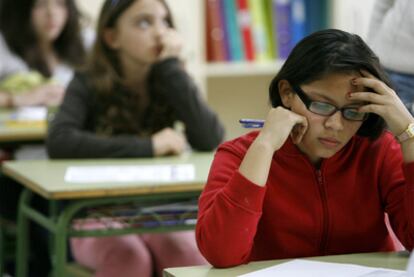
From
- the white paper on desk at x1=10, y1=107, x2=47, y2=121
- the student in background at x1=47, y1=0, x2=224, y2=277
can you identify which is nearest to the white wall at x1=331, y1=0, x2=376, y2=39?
the white paper on desk at x1=10, y1=107, x2=47, y2=121

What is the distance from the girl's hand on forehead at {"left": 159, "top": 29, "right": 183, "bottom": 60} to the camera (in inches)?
116

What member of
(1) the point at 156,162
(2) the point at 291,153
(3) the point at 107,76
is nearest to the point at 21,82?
(3) the point at 107,76

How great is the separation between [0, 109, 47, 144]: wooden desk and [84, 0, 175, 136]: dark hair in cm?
44

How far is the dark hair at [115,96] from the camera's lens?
2.88 meters

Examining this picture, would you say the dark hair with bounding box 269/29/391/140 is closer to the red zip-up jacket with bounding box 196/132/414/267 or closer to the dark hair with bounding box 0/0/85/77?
the red zip-up jacket with bounding box 196/132/414/267

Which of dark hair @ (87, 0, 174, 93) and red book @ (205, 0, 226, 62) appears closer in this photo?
dark hair @ (87, 0, 174, 93)

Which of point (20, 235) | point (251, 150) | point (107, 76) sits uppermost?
point (251, 150)

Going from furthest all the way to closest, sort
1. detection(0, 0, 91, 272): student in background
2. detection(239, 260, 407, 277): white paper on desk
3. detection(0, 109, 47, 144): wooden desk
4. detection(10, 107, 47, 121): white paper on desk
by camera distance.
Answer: detection(0, 0, 91, 272): student in background < detection(10, 107, 47, 121): white paper on desk < detection(0, 109, 47, 144): wooden desk < detection(239, 260, 407, 277): white paper on desk

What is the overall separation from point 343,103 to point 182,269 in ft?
1.37

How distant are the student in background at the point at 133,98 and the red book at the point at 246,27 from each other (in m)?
1.51

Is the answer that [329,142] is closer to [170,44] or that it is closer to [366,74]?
[366,74]

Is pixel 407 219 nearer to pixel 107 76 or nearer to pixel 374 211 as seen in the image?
pixel 374 211

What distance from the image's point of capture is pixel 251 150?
1.48 meters

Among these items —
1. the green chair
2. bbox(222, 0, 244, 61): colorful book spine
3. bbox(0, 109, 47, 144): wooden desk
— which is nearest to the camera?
the green chair
